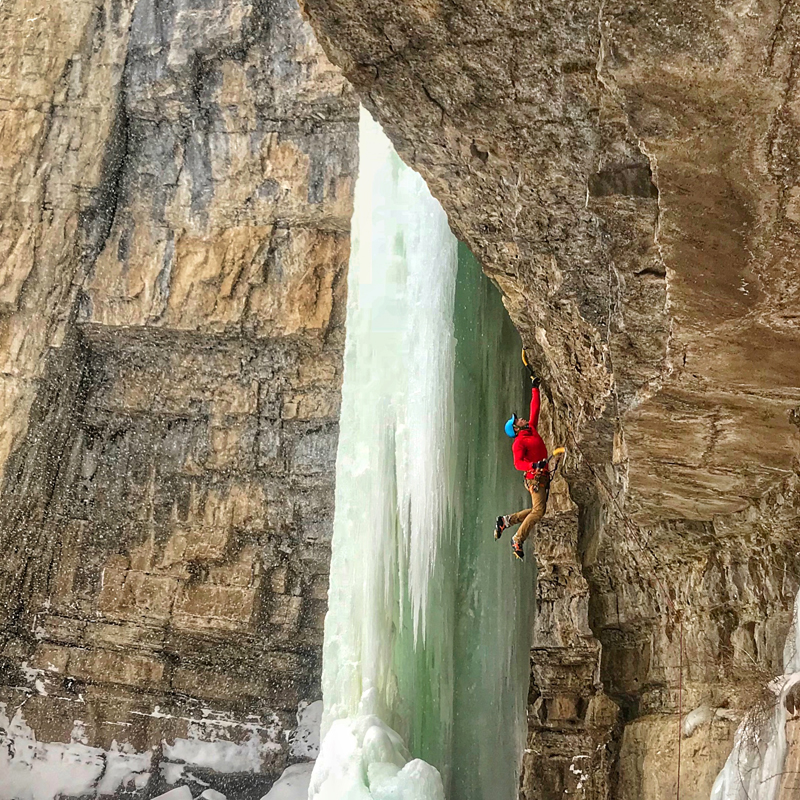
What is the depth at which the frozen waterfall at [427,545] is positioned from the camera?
614cm

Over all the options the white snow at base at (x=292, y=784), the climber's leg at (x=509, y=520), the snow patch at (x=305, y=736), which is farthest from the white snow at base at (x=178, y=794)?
the climber's leg at (x=509, y=520)

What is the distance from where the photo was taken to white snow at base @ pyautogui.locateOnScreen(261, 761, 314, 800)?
1092cm

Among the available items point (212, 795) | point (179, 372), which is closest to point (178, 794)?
point (212, 795)

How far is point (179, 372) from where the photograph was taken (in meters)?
11.4

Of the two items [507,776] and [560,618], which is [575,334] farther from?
[507,776]

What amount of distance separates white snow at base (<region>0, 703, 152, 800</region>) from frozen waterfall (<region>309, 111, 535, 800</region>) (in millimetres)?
5700

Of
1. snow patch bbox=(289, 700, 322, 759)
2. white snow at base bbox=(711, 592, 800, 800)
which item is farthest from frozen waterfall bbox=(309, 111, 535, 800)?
snow patch bbox=(289, 700, 322, 759)

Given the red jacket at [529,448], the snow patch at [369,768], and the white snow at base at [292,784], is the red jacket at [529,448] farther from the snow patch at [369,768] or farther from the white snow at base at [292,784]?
the white snow at base at [292,784]

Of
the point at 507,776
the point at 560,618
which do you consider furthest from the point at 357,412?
the point at 507,776

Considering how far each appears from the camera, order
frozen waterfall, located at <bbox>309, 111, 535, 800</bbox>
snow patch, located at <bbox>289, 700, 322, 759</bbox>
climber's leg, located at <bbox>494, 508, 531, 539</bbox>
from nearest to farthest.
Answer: climber's leg, located at <bbox>494, 508, 531, 539</bbox>
frozen waterfall, located at <bbox>309, 111, 535, 800</bbox>
snow patch, located at <bbox>289, 700, 322, 759</bbox>

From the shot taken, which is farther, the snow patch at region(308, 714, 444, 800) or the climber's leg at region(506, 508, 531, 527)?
the climber's leg at region(506, 508, 531, 527)

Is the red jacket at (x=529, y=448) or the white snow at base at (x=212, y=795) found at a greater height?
the red jacket at (x=529, y=448)

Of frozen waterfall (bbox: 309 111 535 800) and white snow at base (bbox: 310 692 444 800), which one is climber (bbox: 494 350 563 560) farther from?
white snow at base (bbox: 310 692 444 800)

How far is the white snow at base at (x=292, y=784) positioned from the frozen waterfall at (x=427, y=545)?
505 centimetres
